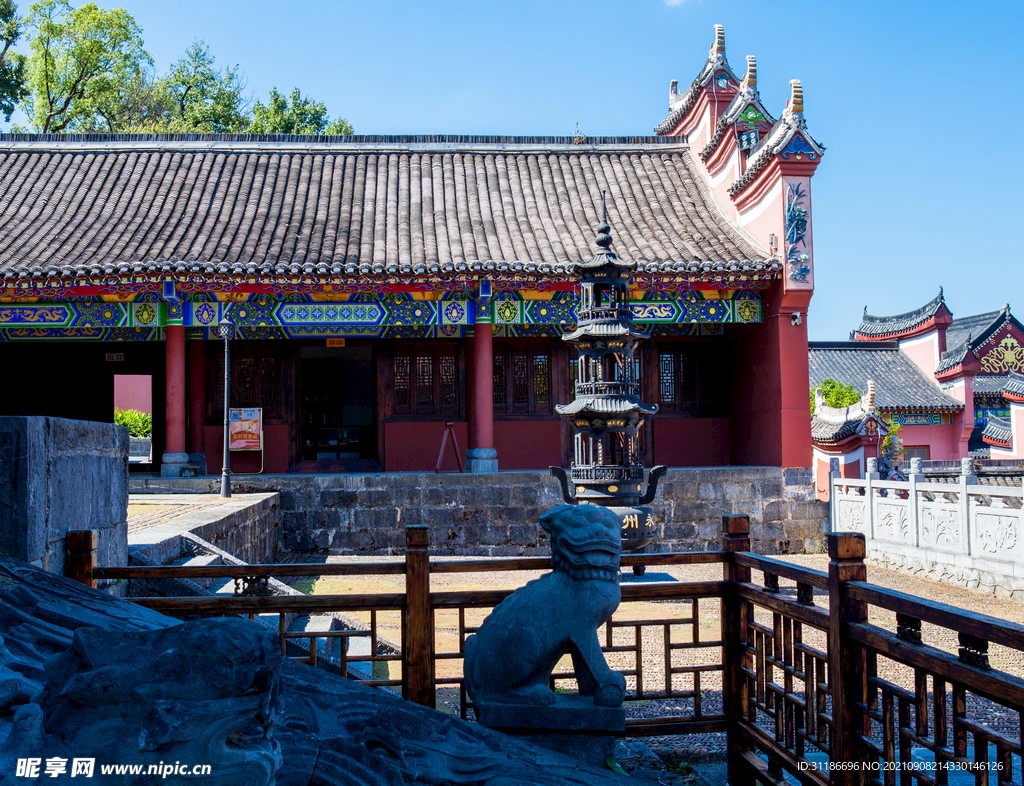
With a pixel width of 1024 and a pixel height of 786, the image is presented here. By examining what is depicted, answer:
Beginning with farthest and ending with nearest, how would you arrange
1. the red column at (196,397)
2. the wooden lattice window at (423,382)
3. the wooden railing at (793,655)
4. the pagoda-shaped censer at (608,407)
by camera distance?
the wooden lattice window at (423,382) → the red column at (196,397) → the pagoda-shaped censer at (608,407) → the wooden railing at (793,655)

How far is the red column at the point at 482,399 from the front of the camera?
35.6 feet

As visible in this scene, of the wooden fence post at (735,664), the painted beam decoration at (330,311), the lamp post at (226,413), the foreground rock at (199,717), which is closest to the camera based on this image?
the foreground rock at (199,717)

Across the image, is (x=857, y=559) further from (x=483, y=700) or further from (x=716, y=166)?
(x=716, y=166)

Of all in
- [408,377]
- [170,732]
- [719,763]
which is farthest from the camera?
[408,377]

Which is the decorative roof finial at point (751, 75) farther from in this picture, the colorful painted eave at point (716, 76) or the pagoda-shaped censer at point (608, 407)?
the pagoda-shaped censer at point (608, 407)

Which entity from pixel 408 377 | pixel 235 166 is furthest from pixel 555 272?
pixel 235 166

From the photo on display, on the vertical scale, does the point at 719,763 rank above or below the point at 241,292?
below

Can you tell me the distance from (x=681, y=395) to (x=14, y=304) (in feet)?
32.5

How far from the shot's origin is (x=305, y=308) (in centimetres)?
1084

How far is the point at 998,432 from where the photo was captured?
76.4 feet

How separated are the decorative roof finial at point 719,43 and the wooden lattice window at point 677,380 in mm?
5010

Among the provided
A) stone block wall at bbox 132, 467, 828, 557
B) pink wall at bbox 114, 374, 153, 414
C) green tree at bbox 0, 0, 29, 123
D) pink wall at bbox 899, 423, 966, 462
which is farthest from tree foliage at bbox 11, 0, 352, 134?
pink wall at bbox 899, 423, 966, 462

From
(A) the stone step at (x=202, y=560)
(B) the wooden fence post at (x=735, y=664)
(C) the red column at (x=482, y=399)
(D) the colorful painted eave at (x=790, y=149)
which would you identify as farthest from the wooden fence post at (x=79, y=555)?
(D) the colorful painted eave at (x=790, y=149)

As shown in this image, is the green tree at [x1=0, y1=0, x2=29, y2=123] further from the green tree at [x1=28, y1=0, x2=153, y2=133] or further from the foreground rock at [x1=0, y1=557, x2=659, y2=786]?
the foreground rock at [x1=0, y1=557, x2=659, y2=786]
